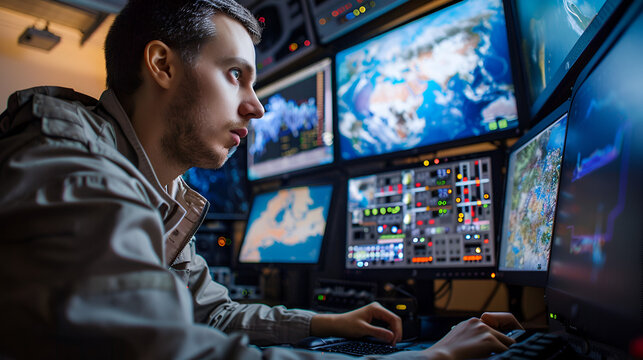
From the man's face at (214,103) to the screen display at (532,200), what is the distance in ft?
2.24

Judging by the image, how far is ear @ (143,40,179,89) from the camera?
91cm

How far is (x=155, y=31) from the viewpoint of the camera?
0.95 metres

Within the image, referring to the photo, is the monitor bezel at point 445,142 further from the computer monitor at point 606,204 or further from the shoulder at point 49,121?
the shoulder at point 49,121

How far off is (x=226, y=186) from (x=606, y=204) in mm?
1996

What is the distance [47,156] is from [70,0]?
2.63 meters

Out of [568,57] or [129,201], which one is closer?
[129,201]

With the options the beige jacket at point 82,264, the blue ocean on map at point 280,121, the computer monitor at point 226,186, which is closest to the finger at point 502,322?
the beige jacket at point 82,264

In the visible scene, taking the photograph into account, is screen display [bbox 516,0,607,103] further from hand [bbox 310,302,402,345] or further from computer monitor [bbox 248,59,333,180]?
computer monitor [bbox 248,59,333,180]

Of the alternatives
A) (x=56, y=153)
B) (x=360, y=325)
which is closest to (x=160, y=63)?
(x=56, y=153)

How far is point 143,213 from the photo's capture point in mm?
495

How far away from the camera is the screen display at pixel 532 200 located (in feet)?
2.98

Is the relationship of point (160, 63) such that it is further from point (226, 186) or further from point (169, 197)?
point (226, 186)

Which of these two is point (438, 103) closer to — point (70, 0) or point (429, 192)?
point (429, 192)

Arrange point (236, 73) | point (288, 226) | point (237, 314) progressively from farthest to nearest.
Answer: point (288, 226) < point (237, 314) < point (236, 73)
